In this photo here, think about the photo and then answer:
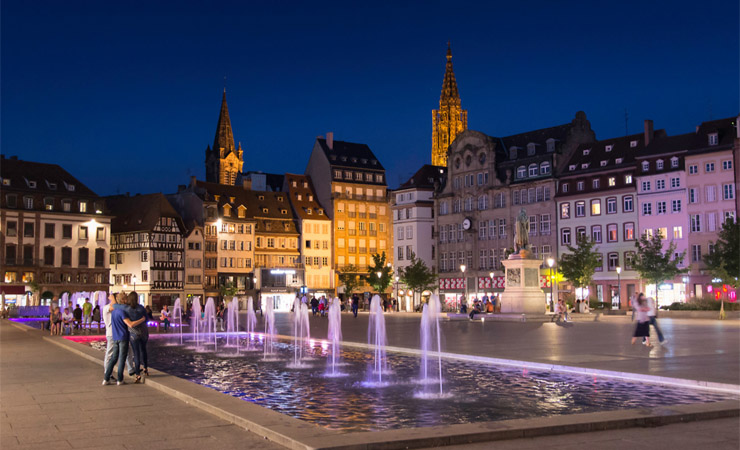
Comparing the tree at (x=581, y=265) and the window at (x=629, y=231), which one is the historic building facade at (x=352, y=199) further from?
the tree at (x=581, y=265)

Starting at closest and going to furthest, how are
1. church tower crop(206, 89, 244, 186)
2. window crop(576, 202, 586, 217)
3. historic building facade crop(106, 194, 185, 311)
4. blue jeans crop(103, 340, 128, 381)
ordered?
blue jeans crop(103, 340, 128, 381) → window crop(576, 202, 586, 217) → historic building facade crop(106, 194, 185, 311) → church tower crop(206, 89, 244, 186)

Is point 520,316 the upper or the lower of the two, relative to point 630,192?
lower

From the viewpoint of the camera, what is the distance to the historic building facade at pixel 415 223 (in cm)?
9794

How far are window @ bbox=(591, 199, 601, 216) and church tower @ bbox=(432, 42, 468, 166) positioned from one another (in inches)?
3041

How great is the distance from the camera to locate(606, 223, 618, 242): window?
76.1m

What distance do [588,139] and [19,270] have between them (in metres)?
60.8

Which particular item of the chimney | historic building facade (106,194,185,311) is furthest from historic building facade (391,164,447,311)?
the chimney

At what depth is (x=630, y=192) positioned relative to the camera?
74688 millimetres

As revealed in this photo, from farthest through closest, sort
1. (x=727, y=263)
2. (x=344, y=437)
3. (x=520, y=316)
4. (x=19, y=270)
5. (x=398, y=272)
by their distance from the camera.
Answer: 1. (x=398, y=272)
2. (x=19, y=270)
3. (x=727, y=263)
4. (x=520, y=316)
5. (x=344, y=437)

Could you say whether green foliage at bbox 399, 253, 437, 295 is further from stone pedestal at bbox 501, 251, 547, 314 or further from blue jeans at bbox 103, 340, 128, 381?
blue jeans at bbox 103, 340, 128, 381

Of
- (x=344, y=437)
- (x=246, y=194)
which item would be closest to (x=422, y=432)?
(x=344, y=437)

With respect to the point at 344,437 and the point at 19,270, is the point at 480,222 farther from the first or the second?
the point at 344,437

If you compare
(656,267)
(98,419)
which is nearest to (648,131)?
(656,267)

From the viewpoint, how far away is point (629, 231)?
74.8m
